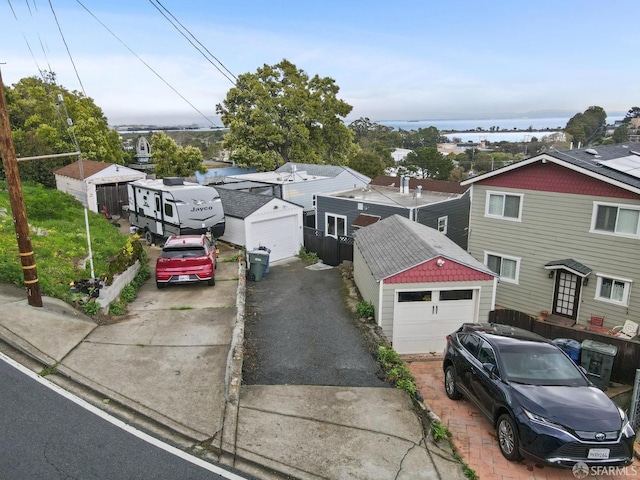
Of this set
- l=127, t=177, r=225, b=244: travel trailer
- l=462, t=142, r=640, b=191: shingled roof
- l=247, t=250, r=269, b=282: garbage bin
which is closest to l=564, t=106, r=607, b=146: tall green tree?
l=462, t=142, r=640, b=191: shingled roof

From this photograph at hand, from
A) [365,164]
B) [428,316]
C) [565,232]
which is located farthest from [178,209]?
[365,164]

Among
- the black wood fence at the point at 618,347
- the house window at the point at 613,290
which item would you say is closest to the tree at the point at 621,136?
the house window at the point at 613,290

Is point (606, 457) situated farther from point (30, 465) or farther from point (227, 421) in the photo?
point (30, 465)

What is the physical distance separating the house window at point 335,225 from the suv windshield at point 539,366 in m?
16.9

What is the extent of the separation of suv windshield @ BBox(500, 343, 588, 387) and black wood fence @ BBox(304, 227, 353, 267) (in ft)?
41.5

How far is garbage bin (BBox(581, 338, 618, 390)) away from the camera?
1145 cm

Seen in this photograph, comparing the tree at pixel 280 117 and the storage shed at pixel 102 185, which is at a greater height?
the tree at pixel 280 117

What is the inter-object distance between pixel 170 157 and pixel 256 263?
2415cm

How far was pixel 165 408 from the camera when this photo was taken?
7.20 metres

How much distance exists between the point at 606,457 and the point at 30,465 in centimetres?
724

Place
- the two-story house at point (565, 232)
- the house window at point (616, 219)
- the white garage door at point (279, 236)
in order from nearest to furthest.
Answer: the house window at point (616, 219)
the two-story house at point (565, 232)
the white garage door at point (279, 236)

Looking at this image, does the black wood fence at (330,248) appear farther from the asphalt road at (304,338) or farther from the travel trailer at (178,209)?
the travel trailer at (178,209)

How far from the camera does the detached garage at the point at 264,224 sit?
20.6 metres

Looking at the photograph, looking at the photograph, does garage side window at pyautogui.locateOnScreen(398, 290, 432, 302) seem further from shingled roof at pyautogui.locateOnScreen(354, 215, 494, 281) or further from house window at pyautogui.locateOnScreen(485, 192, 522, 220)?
house window at pyautogui.locateOnScreen(485, 192, 522, 220)
